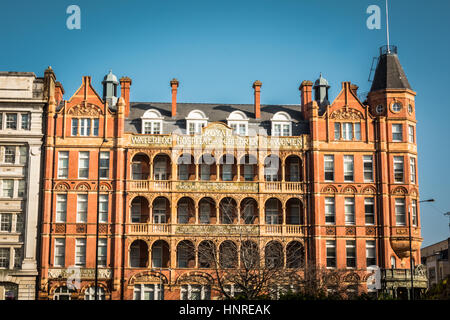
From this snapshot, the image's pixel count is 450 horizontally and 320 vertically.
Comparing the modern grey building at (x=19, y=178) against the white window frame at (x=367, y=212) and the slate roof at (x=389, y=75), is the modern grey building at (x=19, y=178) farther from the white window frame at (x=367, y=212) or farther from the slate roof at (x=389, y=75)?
the slate roof at (x=389, y=75)

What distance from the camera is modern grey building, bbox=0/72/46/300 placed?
59031 mm

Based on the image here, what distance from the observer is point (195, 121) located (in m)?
63.6

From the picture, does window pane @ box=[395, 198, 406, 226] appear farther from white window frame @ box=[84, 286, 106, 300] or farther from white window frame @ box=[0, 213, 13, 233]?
white window frame @ box=[0, 213, 13, 233]

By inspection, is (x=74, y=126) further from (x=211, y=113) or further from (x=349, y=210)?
(x=349, y=210)

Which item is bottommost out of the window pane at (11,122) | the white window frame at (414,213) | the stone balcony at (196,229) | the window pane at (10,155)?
the stone balcony at (196,229)

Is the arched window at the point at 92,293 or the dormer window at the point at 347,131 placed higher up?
the dormer window at the point at 347,131

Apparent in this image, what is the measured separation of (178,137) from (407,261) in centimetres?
2419

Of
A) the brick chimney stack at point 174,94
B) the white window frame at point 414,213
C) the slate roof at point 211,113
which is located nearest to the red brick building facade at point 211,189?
the white window frame at point 414,213

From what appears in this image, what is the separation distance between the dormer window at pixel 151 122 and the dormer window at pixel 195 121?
2.65 meters

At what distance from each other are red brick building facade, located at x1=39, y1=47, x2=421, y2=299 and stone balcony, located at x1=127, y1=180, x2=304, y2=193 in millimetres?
94

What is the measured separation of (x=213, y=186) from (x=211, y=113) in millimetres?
8604

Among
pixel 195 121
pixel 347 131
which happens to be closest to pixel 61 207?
pixel 195 121

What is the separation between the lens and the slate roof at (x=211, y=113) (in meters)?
64.3
